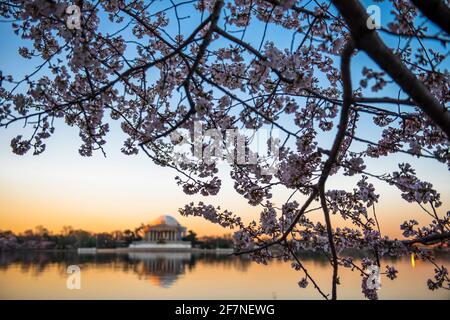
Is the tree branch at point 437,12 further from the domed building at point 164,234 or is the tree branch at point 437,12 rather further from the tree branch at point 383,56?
the domed building at point 164,234

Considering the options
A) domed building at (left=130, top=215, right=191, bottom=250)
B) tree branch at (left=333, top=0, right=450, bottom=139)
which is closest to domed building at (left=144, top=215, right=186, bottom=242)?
domed building at (left=130, top=215, right=191, bottom=250)

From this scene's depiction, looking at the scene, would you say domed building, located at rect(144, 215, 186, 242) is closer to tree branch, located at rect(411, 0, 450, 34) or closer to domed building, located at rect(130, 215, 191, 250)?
domed building, located at rect(130, 215, 191, 250)

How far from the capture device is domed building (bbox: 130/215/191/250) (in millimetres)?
83688

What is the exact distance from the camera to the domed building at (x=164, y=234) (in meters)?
83.7

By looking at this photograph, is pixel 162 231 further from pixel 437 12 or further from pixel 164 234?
pixel 437 12

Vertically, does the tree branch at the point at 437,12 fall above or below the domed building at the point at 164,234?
above

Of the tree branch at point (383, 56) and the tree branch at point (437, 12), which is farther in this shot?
the tree branch at point (383, 56)

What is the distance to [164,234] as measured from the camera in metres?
88.6

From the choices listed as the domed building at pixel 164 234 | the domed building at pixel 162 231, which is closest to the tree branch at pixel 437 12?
the domed building at pixel 164 234

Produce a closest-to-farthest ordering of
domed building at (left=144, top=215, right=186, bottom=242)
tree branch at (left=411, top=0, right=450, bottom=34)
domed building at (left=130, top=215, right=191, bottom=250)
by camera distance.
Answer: tree branch at (left=411, top=0, right=450, bottom=34), domed building at (left=130, top=215, right=191, bottom=250), domed building at (left=144, top=215, right=186, bottom=242)

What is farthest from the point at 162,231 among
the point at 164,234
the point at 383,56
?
the point at 383,56
